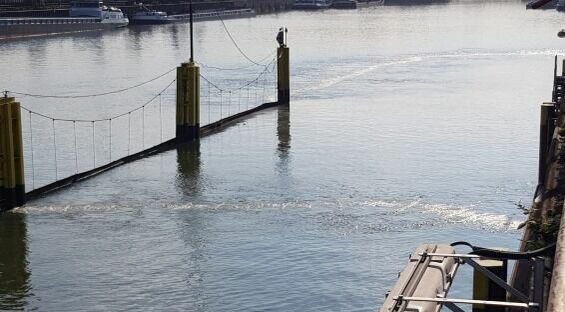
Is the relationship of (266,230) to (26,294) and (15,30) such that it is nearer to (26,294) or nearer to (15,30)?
(26,294)

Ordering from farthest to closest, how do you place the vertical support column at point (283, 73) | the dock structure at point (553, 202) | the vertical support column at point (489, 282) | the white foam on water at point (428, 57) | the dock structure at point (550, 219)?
1. the white foam on water at point (428, 57)
2. the vertical support column at point (283, 73)
3. the vertical support column at point (489, 282)
4. the dock structure at point (550, 219)
5. the dock structure at point (553, 202)

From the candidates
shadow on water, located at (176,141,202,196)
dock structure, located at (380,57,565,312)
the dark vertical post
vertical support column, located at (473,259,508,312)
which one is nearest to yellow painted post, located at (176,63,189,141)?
shadow on water, located at (176,141,202,196)

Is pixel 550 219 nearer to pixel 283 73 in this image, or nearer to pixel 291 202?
pixel 291 202

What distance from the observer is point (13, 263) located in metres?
14.7

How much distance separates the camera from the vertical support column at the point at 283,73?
3173 cm

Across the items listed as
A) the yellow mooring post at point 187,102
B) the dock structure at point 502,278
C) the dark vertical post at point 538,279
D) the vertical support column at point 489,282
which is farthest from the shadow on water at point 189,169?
the dark vertical post at point 538,279

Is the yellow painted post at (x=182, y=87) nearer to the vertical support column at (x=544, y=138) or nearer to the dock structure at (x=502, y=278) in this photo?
the vertical support column at (x=544, y=138)

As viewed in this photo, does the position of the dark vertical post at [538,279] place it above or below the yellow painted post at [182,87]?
above

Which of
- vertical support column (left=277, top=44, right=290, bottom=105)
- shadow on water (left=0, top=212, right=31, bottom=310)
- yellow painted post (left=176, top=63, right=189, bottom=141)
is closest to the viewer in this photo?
shadow on water (left=0, top=212, right=31, bottom=310)

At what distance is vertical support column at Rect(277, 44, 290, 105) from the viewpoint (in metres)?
31.7

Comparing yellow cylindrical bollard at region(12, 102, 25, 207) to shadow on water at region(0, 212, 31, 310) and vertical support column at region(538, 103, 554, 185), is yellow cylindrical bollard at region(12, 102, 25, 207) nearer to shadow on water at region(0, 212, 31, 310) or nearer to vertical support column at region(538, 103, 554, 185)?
shadow on water at region(0, 212, 31, 310)

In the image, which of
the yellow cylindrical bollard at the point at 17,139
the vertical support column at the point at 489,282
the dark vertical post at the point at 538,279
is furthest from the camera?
the yellow cylindrical bollard at the point at 17,139

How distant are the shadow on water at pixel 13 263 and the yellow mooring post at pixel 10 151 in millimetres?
379

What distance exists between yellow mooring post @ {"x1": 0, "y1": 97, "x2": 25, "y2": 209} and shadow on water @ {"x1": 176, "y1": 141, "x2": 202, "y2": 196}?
3412 millimetres
